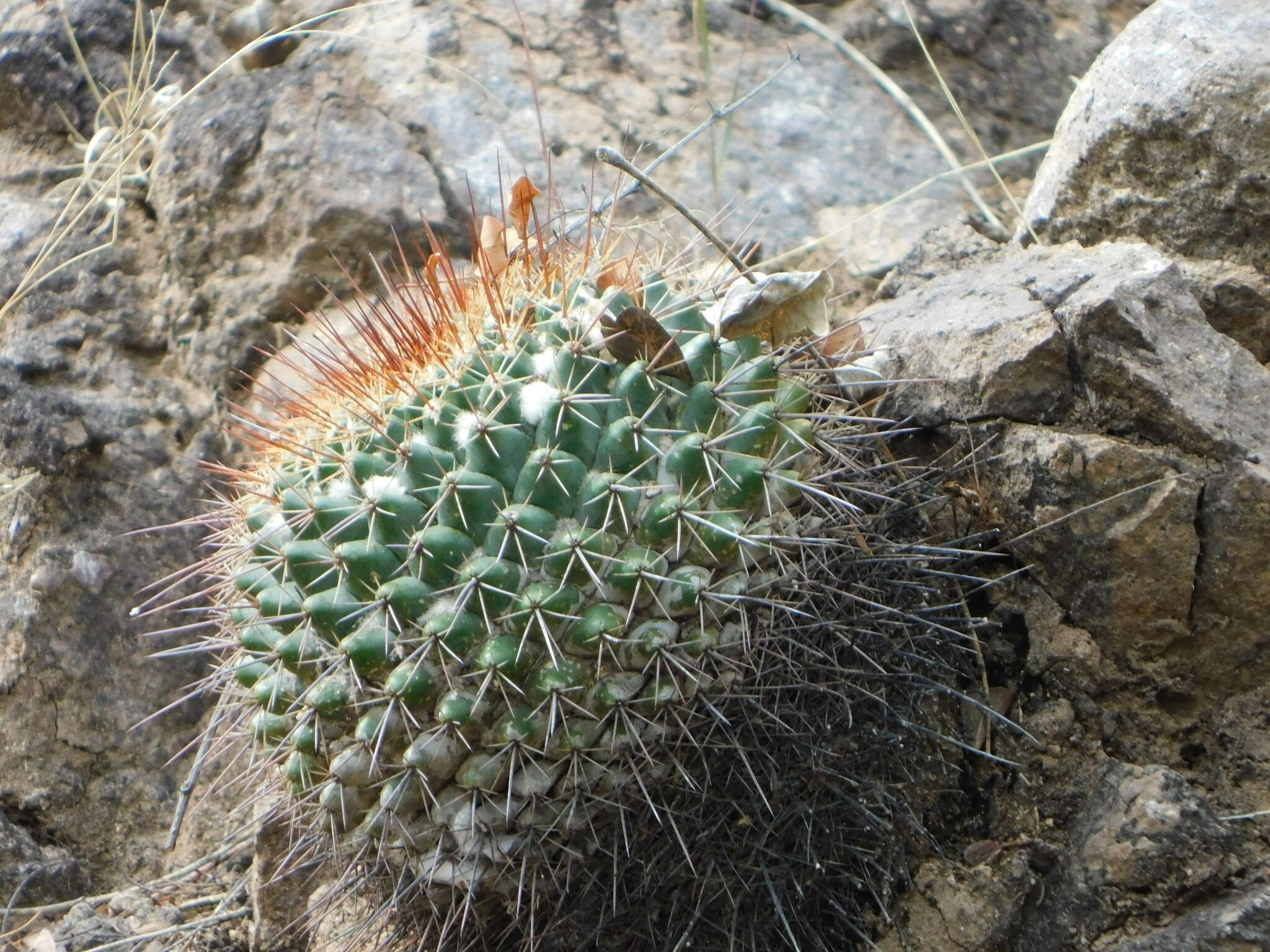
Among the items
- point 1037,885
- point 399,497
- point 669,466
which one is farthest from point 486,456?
point 1037,885

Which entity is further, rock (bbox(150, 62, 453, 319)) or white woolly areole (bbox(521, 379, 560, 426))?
rock (bbox(150, 62, 453, 319))

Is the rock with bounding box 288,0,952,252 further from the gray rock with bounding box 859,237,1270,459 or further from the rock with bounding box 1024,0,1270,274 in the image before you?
the gray rock with bounding box 859,237,1270,459

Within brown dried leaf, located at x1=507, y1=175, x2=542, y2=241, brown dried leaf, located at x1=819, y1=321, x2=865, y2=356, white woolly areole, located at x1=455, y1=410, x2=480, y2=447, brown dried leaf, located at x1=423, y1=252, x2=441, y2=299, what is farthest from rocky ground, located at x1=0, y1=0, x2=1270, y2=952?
white woolly areole, located at x1=455, y1=410, x2=480, y2=447

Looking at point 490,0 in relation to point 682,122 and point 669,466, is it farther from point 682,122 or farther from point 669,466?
point 669,466

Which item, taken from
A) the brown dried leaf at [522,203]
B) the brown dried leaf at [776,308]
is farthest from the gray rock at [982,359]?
the brown dried leaf at [522,203]

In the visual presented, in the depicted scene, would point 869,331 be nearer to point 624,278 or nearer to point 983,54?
point 624,278

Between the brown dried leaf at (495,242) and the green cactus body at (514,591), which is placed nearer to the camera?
the green cactus body at (514,591)

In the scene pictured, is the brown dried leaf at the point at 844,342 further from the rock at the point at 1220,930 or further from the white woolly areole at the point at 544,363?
the rock at the point at 1220,930
